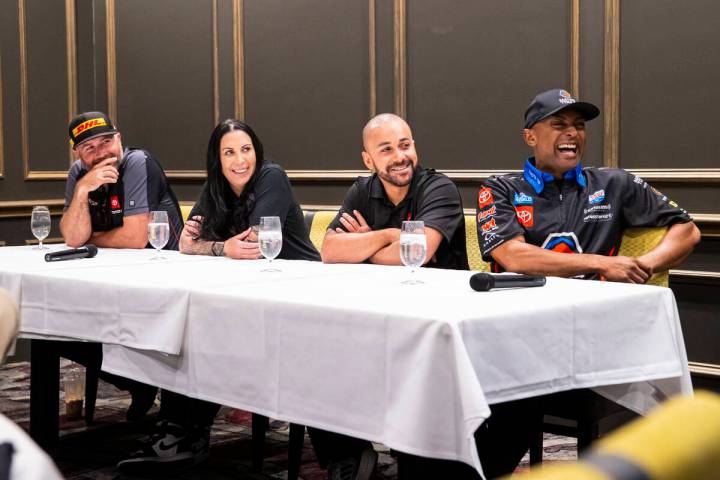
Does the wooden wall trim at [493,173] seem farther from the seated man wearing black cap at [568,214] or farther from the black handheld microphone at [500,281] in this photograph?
the black handheld microphone at [500,281]

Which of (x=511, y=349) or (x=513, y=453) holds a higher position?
(x=511, y=349)

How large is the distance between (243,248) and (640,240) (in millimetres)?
1270

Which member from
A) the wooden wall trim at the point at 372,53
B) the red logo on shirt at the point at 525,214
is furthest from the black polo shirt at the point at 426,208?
the wooden wall trim at the point at 372,53

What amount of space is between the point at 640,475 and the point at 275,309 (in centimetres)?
162

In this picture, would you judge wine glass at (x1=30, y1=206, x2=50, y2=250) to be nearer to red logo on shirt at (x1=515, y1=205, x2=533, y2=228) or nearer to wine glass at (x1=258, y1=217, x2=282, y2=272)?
wine glass at (x1=258, y1=217, x2=282, y2=272)

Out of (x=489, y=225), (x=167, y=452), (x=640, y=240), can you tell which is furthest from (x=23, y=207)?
(x=640, y=240)

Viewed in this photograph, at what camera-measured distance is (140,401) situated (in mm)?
3740

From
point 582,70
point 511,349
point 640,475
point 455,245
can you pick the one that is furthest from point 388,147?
point 640,475

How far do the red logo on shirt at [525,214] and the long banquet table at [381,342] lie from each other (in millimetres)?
516

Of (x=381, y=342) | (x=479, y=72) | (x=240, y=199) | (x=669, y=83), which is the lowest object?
(x=381, y=342)

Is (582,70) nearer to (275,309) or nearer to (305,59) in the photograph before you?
(305,59)

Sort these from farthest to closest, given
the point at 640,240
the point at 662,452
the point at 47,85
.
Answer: the point at 47,85, the point at 640,240, the point at 662,452

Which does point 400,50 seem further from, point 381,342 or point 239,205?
point 381,342

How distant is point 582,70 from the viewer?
3.91m
